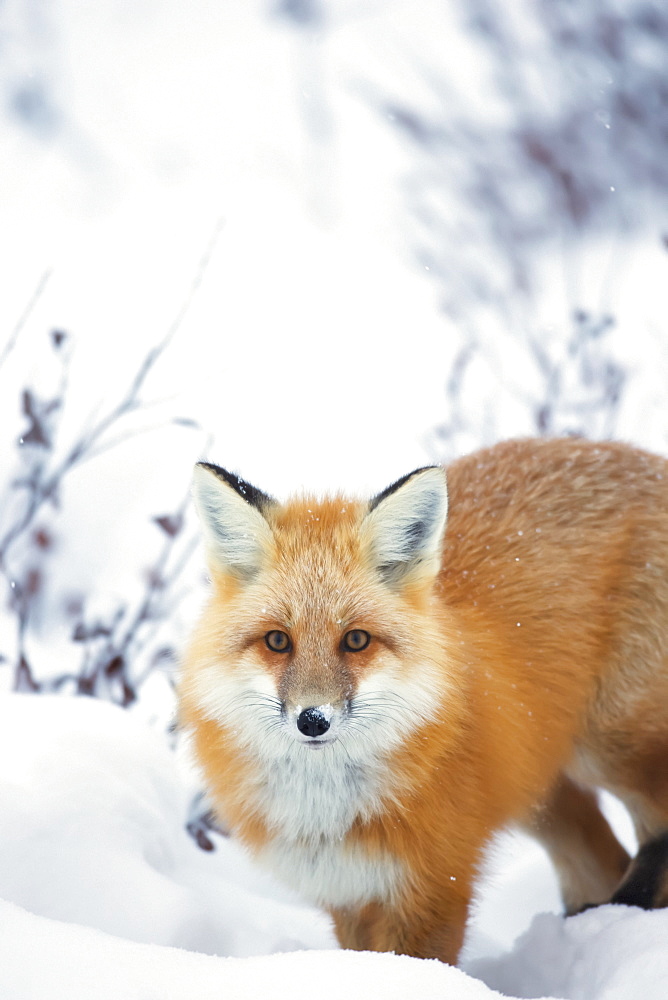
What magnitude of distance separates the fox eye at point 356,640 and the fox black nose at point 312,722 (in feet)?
0.77

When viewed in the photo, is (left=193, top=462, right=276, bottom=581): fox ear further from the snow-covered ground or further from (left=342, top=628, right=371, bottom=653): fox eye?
the snow-covered ground

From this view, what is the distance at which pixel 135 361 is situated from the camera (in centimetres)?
543

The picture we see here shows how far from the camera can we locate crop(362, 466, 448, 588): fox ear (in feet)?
7.14

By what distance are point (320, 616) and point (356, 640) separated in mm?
103

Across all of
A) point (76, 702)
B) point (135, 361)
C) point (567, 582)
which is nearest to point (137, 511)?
point (135, 361)

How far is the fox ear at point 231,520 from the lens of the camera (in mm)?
2193

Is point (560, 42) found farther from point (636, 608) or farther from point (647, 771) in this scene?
point (647, 771)

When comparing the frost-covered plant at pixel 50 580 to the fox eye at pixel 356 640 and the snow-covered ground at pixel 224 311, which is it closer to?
the snow-covered ground at pixel 224 311

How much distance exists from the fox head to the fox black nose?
0.12ft

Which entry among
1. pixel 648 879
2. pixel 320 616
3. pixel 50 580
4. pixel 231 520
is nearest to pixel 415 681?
pixel 320 616

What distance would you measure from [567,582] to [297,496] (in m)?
0.81

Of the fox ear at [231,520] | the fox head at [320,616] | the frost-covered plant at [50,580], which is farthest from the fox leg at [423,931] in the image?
the frost-covered plant at [50,580]

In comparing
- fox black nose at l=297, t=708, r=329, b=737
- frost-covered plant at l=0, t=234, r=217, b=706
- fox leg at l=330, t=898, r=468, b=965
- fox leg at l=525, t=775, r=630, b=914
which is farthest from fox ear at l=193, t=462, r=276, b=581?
fox leg at l=525, t=775, r=630, b=914

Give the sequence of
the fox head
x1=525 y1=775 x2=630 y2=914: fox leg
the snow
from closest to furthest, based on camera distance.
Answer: the snow → the fox head → x1=525 y1=775 x2=630 y2=914: fox leg
